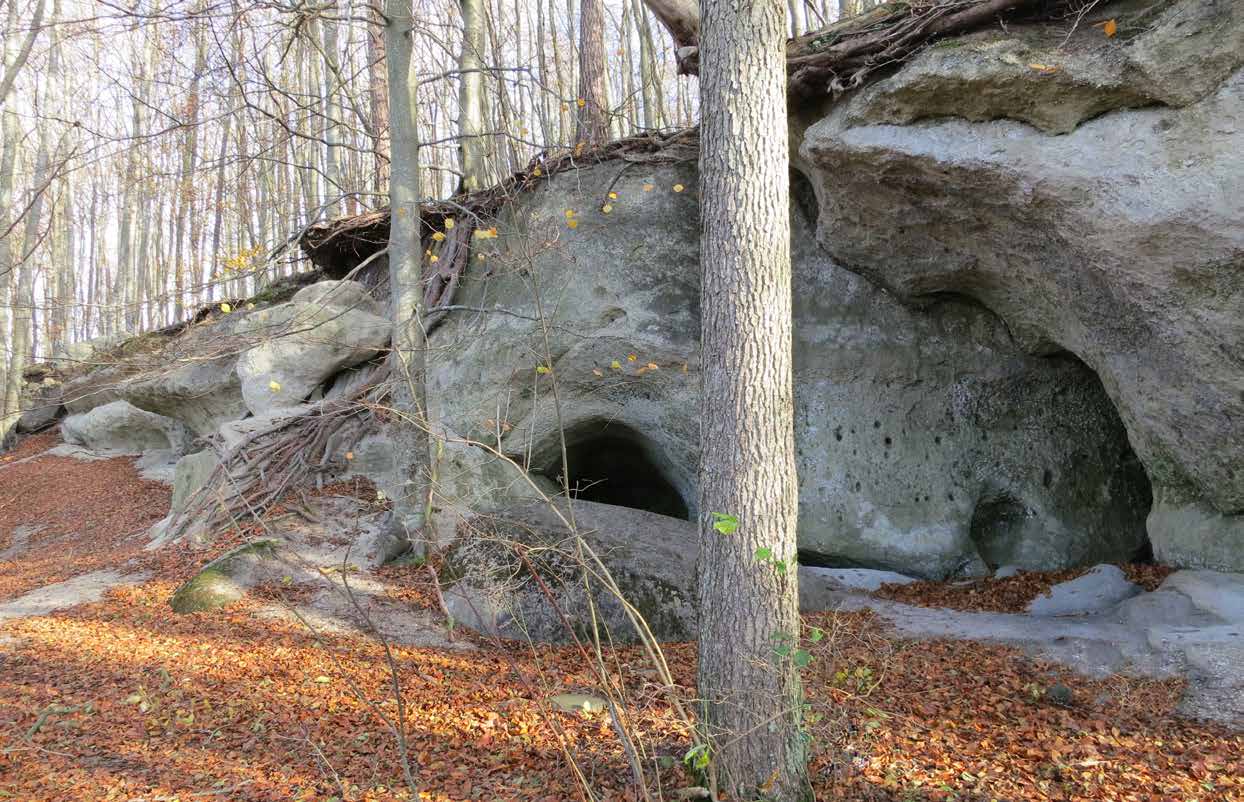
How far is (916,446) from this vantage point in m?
8.45

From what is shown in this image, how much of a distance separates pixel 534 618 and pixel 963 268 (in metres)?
5.23

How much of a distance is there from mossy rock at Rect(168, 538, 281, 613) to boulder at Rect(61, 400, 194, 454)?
8.43 meters

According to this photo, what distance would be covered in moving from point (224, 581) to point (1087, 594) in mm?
7642

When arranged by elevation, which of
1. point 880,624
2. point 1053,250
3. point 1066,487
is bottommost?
point 880,624

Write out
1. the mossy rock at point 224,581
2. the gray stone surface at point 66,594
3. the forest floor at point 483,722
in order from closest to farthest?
the forest floor at point 483,722 < the mossy rock at point 224,581 < the gray stone surface at point 66,594

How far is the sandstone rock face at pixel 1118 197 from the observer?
5.35 m

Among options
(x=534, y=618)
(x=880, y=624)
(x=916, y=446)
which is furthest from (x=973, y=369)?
(x=534, y=618)

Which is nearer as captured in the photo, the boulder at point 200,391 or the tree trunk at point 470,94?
the tree trunk at point 470,94

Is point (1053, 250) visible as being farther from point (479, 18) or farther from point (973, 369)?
point (479, 18)

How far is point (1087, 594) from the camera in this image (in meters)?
6.70

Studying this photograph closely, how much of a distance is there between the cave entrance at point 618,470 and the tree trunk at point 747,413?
5293mm

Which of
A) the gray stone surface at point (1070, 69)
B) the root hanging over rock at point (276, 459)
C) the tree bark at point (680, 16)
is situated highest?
the tree bark at point (680, 16)

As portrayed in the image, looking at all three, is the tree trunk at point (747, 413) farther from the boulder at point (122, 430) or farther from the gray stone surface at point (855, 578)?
the boulder at point (122, 430)

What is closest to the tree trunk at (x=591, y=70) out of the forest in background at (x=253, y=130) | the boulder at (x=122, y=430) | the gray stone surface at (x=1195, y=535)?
the forest in background at (x=253, y=130)
